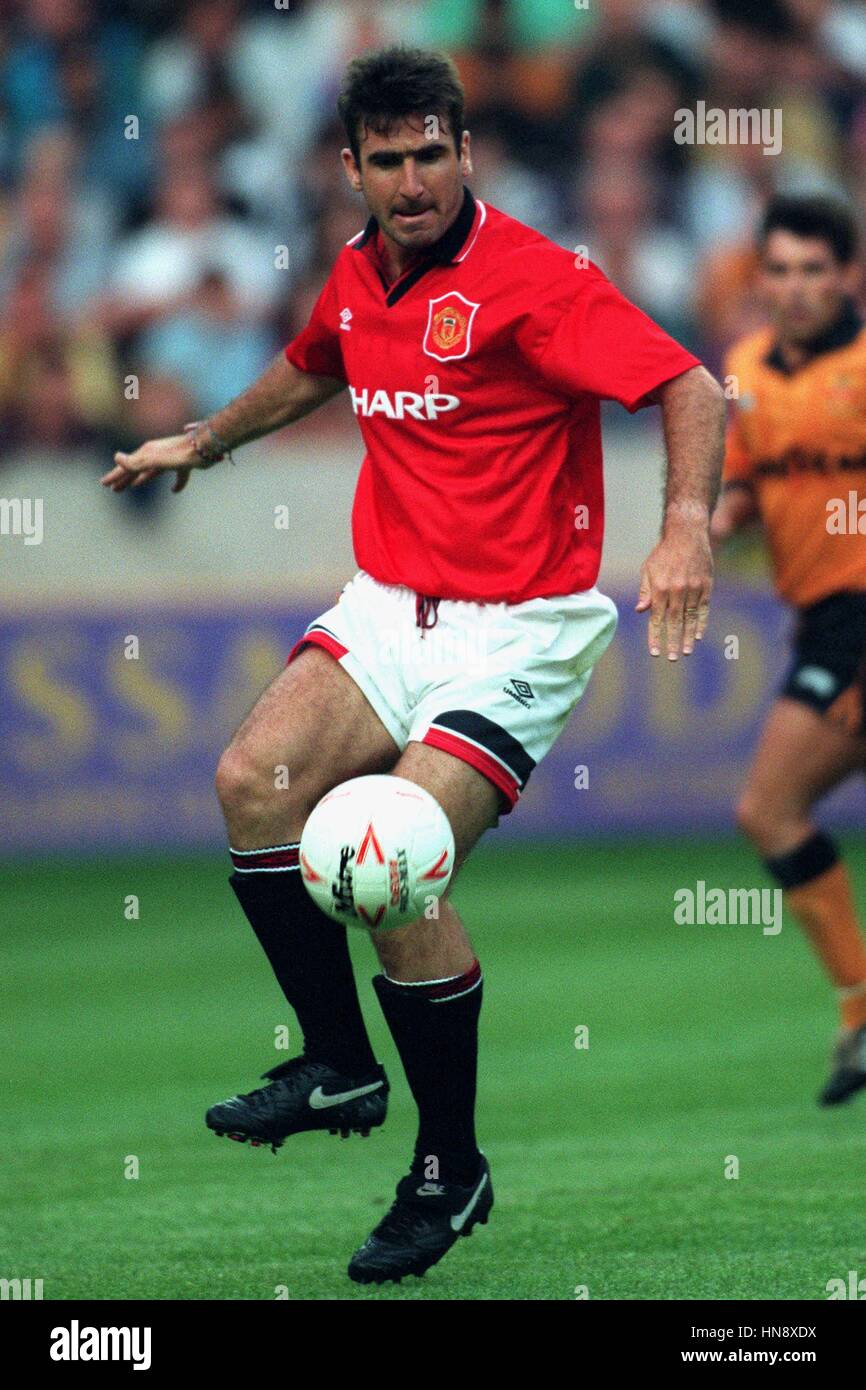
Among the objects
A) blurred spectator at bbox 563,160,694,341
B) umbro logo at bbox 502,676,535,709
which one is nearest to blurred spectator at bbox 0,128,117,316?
blurred spectator at bbox 563,160,694,341

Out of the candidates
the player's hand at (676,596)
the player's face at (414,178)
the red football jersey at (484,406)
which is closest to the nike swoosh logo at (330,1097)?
the red football jersey at (484,406)

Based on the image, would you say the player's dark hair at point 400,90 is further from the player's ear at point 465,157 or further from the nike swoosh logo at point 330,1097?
the nike swoosh logo at point 330,1097

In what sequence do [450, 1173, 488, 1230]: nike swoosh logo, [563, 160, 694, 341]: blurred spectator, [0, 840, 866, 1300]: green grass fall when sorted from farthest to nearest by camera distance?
1. [563, 160, 694, 341]: blurred spectator
2. [0, 840, 866, 1300]: green grass
3. [450, 1173, 488, 1230]: nike swoosh logo

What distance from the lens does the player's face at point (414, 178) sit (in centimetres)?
496

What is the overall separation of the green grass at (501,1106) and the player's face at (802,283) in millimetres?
2521

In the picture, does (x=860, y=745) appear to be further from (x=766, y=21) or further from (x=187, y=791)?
(x=766, y=21)

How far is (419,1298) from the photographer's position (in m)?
4.96

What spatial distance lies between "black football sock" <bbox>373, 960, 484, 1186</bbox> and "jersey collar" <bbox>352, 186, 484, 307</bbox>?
151cm

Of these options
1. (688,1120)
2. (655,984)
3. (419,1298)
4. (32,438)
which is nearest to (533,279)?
(419,1298)

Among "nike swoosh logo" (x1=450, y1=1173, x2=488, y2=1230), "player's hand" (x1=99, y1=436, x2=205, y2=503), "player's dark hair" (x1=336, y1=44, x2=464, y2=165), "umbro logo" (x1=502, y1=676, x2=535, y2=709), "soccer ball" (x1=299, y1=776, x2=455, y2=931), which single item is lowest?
"nike swoosh logo" (x1=450, y1=1173, x2=488, y2=1230)

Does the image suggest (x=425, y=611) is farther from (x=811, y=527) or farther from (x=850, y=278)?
(x=850, y=278)

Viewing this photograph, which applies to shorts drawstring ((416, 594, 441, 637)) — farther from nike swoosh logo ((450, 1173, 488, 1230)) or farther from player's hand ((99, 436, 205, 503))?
nike swoosh logo ((450, 1173, 488, 1230))

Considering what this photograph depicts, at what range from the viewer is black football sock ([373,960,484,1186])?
5117mm

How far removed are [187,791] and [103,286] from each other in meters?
3.25
